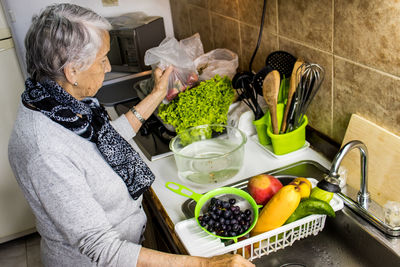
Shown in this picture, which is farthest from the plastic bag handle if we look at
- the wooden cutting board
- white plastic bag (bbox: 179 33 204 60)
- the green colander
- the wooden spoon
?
white plastic bag (bbox: 179 33 204 60)

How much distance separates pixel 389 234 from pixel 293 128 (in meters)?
0.44

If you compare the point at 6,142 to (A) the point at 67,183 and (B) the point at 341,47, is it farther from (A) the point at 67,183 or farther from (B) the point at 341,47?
(B) the point at 341,47

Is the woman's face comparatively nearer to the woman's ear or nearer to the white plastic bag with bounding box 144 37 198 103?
the woman's ear

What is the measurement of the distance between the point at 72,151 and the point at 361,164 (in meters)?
0.74

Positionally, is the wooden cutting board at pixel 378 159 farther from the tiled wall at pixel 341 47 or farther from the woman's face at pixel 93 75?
the woman's face at pixel 93 75

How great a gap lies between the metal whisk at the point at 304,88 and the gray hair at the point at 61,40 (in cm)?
61

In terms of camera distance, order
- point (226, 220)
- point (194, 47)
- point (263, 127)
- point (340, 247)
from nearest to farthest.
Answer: point (226, 220), point (340, 247), point (263, 127), point (194, 47)

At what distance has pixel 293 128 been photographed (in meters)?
1.26

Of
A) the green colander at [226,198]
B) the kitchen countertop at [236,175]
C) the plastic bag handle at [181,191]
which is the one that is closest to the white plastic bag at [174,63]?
the kitchen countertop at [236,175]

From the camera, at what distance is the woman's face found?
980 mm

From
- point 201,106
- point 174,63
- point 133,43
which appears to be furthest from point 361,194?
point 133,43

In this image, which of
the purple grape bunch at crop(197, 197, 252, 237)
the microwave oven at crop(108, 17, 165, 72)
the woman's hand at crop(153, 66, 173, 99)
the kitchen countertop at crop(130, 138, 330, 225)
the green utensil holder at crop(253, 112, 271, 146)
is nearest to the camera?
the purple grape bunch at crop(197, 197, 252, 237)

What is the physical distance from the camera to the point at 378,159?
1037 millimetres

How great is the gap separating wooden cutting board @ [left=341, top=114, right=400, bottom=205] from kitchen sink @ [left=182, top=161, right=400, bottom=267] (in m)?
0.10
